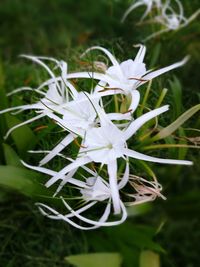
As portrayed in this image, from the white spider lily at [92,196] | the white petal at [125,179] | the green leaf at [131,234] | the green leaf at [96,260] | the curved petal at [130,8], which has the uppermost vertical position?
the curved petal at [130,8]

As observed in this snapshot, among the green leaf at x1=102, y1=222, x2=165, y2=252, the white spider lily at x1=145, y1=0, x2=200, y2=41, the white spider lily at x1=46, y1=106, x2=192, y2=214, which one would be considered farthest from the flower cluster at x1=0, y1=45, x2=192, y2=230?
the white spider lily at x1=145, y1=0, x2=200, y2=41

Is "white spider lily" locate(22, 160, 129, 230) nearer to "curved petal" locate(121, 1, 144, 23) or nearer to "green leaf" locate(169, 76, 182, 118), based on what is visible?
"green leaf" locate(169, 76, 182, 118)

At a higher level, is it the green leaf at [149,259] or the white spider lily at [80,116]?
the white spider lily at [80,116]

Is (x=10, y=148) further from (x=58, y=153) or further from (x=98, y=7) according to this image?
(x=98, y=7)

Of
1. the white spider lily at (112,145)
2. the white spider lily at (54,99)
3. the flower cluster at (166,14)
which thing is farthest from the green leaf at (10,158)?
the flower cluster at (166,14)

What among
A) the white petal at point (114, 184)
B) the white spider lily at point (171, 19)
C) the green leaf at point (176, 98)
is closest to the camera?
the white petal at point (114, 184)

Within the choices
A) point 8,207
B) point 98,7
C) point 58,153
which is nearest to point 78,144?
point 58,153

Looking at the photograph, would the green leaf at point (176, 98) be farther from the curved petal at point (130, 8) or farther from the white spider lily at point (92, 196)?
the curved petal at point (130, 8)
